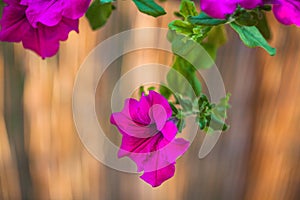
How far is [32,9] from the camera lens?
15.6 inches

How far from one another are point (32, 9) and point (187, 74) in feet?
0.66

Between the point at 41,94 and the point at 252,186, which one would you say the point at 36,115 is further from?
the point at 252,186

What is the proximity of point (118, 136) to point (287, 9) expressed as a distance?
0.71 meters

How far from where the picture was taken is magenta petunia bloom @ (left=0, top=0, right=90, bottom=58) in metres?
0.39

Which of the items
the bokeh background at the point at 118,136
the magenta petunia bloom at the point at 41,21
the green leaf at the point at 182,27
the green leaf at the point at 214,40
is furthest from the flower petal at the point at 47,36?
the bokeh background at the point at 118,136

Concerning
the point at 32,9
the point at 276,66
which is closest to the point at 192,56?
the point at 32,9

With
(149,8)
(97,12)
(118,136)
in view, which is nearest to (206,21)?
(149,8)

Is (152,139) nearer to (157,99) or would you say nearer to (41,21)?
(157,99)

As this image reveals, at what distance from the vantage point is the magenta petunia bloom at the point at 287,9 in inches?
14.4

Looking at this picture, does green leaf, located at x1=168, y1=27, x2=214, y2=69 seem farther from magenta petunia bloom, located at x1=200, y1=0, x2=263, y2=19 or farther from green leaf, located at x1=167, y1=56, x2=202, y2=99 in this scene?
magenta petunia bloom, located at x1=200, y1=0, x2=263, y2=19

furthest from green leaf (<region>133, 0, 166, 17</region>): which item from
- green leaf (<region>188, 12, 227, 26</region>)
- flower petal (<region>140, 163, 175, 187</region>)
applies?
flower petal (<region>140, 163, 175, 187</region>)

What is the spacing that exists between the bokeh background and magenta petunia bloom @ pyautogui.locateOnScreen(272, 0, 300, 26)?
52cm

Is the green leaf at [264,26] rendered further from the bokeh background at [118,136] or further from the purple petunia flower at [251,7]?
the bokeh background at [118,136]

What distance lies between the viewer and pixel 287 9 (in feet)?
1.21
